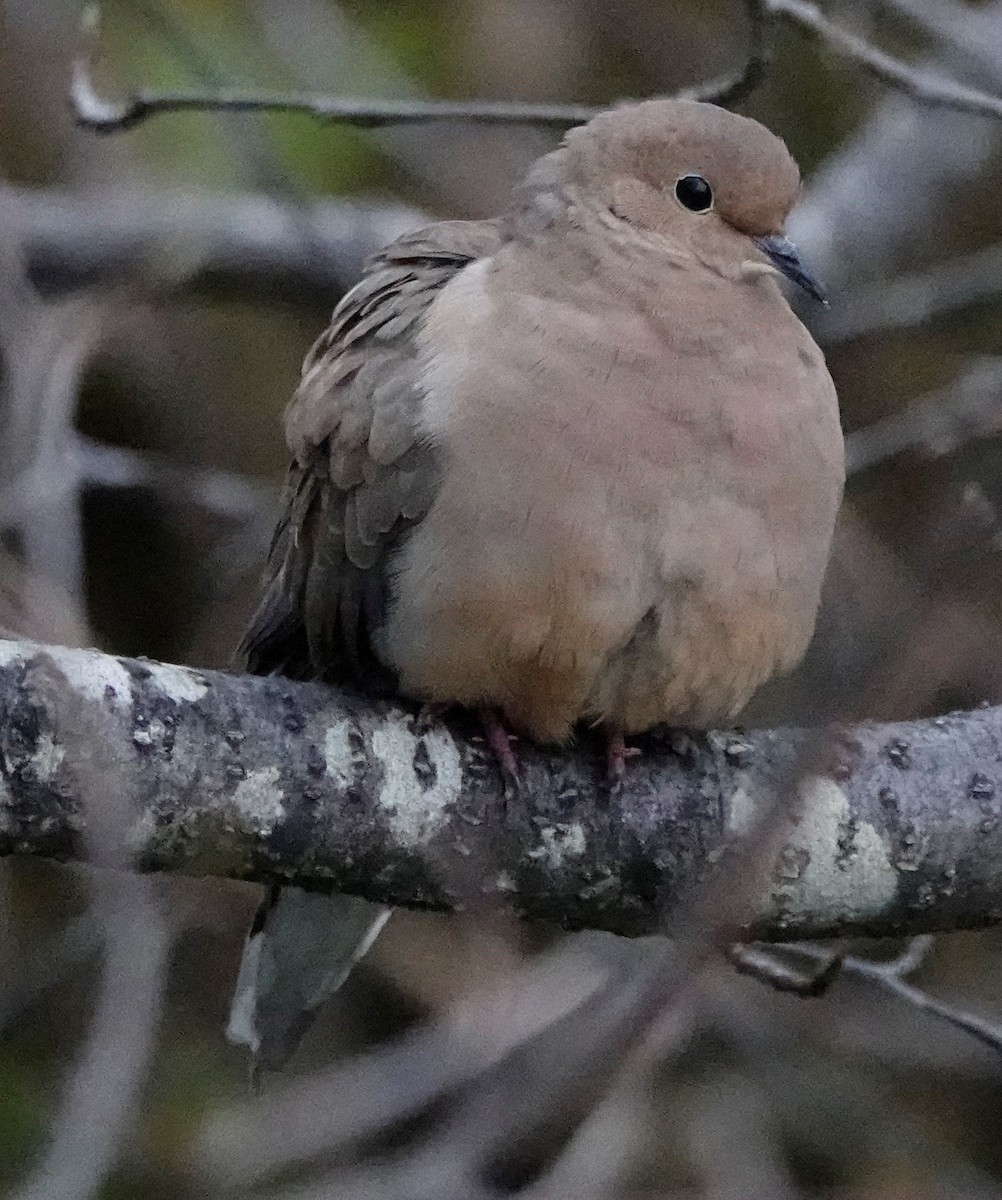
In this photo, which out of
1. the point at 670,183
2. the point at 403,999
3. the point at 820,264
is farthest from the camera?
the point at 820,264

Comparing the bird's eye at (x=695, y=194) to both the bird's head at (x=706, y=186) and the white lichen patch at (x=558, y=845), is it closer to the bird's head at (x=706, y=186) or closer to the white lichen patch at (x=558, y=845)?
the bird's head at (x=706, y=186)

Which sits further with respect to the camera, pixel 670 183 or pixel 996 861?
pixel 670 183

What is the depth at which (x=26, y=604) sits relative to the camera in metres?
2.13

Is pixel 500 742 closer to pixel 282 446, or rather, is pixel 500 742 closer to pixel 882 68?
pixel 882 68

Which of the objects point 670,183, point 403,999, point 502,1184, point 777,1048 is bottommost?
point 403,999

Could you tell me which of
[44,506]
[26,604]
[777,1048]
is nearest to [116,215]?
[44,506]

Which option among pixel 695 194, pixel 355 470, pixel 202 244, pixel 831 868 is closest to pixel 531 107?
pixel 695 194

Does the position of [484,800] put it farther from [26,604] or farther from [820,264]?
[820,264]

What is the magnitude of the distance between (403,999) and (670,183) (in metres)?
2.23

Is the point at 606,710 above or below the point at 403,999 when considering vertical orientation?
above

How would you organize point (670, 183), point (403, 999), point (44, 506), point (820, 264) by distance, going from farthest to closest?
point (820, 264)
point (403, 999)
point (44, 506)
point (670, 183)

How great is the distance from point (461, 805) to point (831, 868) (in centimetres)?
51

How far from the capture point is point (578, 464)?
8.57 ft

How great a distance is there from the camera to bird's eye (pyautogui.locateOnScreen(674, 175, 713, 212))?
3.05 meters
